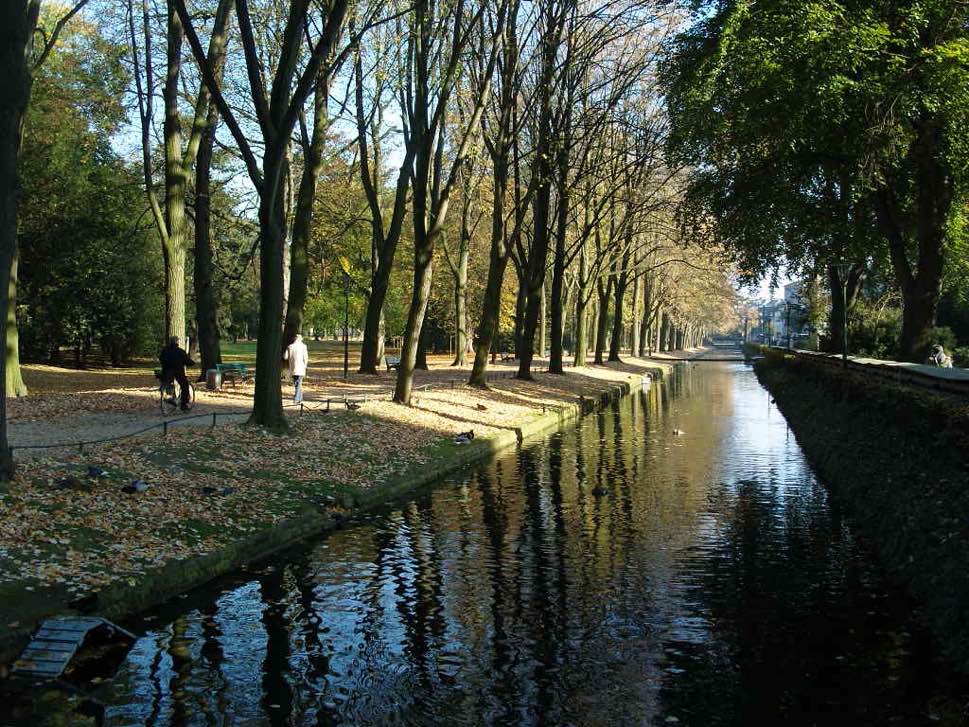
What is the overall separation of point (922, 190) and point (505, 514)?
1773cm

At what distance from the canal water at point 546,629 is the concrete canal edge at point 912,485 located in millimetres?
354

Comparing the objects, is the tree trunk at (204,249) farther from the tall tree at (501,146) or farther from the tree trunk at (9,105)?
the tree trunk at (9,105)

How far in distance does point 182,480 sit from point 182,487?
0.42 m

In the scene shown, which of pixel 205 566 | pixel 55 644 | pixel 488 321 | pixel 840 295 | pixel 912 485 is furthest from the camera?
pixel 840 295

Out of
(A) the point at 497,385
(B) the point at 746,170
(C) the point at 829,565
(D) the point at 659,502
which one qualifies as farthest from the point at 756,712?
(A) the point at 497,385

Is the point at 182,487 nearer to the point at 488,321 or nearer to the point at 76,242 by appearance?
the point at 488,321

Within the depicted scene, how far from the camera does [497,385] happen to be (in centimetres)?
3709

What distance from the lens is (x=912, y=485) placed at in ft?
44.7

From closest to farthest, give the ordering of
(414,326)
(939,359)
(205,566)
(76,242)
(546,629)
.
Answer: (546,629) → (205,566) → (414,326) → (939,359) → (76,242)

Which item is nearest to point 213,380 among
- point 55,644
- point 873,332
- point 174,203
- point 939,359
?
point 174,203

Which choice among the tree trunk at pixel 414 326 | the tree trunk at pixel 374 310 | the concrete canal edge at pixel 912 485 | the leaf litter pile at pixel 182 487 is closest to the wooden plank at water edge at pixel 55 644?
the leaf litter pile at pixel 182 487

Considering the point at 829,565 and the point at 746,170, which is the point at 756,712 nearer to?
the point at 829,565

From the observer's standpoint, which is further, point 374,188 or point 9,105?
point 374,188

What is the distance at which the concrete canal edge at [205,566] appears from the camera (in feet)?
29.8
